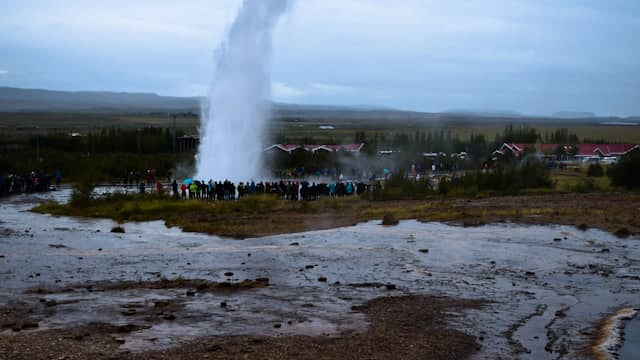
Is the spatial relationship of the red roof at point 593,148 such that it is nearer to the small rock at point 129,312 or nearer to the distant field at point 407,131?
the distant field at point 407,131

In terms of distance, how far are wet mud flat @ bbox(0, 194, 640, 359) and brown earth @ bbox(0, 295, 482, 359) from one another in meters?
0.03

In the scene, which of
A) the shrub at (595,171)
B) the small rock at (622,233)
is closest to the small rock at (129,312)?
the small rock at (622,233)

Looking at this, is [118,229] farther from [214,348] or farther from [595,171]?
[595,171]

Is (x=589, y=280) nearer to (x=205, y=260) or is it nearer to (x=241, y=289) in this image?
(x=241, y=289)

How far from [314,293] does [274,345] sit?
13.1ft

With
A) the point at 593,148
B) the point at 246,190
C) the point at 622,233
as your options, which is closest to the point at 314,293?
the point at 622,233

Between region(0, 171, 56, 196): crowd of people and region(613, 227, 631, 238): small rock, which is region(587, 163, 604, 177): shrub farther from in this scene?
region(0, 171, 56, 196): crowd of people

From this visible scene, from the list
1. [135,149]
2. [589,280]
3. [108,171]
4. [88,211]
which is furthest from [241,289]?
[135,149]

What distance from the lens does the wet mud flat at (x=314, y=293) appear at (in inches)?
459

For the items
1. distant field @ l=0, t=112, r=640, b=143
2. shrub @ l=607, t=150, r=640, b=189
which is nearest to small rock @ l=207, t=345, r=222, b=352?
shrub @ l=607, t=150, r=640, b=189

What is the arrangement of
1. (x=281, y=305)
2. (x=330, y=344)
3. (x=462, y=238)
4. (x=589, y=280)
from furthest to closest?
1. (x=462, y=238)
2. (x=589, y=280)
3. (x=281, y=305)
4. (x=330, y=344)

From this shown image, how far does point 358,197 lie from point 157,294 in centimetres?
2042

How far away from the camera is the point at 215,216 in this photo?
28.4 meters

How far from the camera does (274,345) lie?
11.4 m
